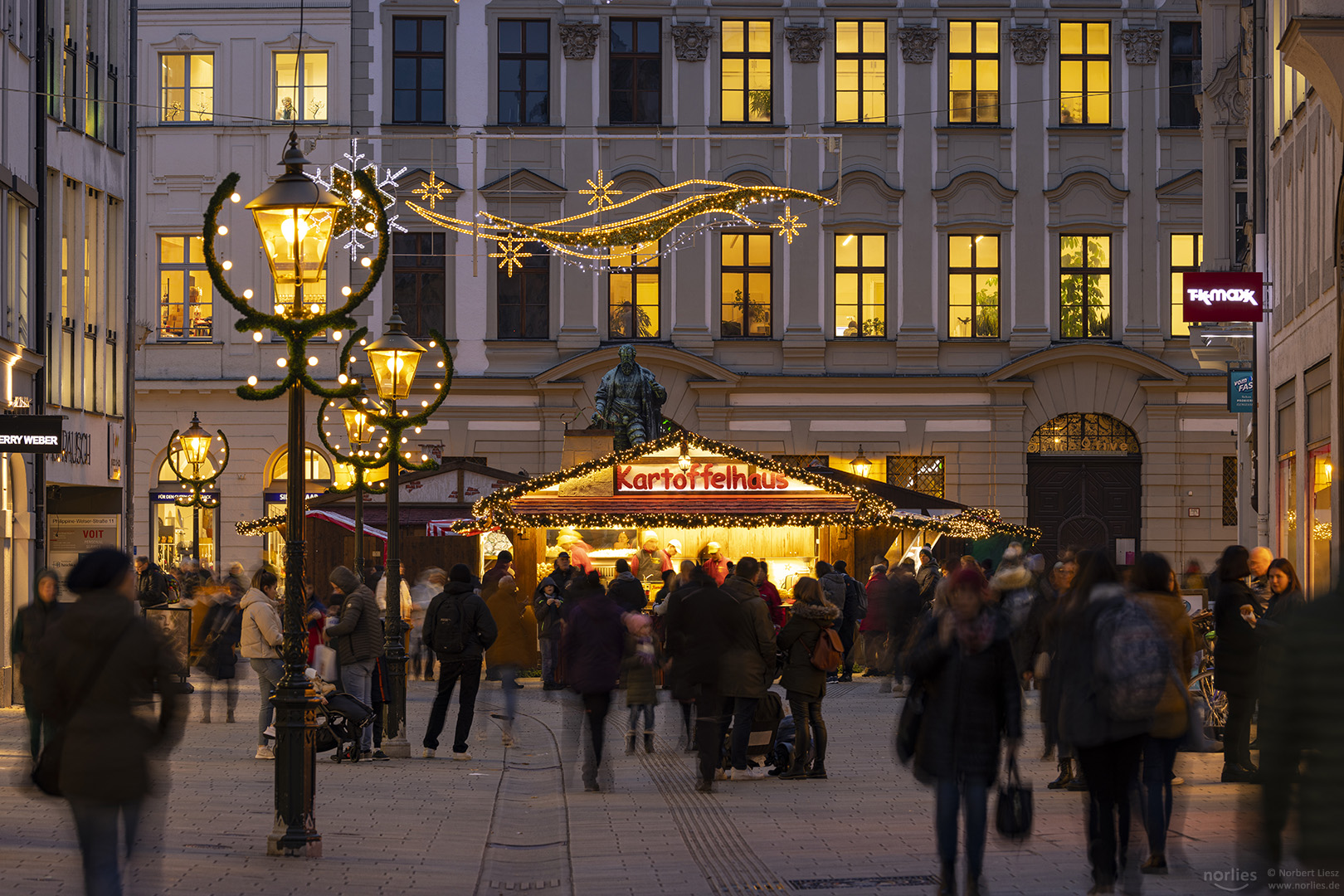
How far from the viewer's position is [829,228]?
4094cm

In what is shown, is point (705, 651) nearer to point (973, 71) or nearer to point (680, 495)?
point (680, 495)

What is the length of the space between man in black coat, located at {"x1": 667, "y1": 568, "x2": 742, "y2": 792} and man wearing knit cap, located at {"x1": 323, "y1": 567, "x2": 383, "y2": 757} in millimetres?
3379

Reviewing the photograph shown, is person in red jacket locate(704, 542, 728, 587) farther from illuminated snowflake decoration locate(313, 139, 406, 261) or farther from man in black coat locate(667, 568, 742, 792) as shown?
illuminated snowflake decoration locate(313, 139, 406, 261)

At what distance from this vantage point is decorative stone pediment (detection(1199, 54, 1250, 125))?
30.4 metres

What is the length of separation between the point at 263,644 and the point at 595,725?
12.7ft

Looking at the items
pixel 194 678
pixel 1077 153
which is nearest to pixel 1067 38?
pixel 1077 153

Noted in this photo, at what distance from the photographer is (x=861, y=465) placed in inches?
1501

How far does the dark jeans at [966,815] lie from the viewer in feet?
27.8

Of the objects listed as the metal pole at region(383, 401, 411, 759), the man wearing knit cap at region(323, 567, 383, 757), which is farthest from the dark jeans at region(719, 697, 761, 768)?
the metal pole at region(383, 401, 411, 759)

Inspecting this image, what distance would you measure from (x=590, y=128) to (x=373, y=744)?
82.9ft

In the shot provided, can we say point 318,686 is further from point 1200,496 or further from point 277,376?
point 1200,496

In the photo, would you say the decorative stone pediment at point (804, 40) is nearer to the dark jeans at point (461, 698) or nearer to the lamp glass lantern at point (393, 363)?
the lamp glass lantern at point (393, 363)

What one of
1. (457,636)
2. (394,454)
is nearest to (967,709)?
(457,636)

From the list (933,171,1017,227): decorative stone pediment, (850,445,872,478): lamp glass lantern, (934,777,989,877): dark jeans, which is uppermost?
(933,171,1017,227): decorative stone pediment
